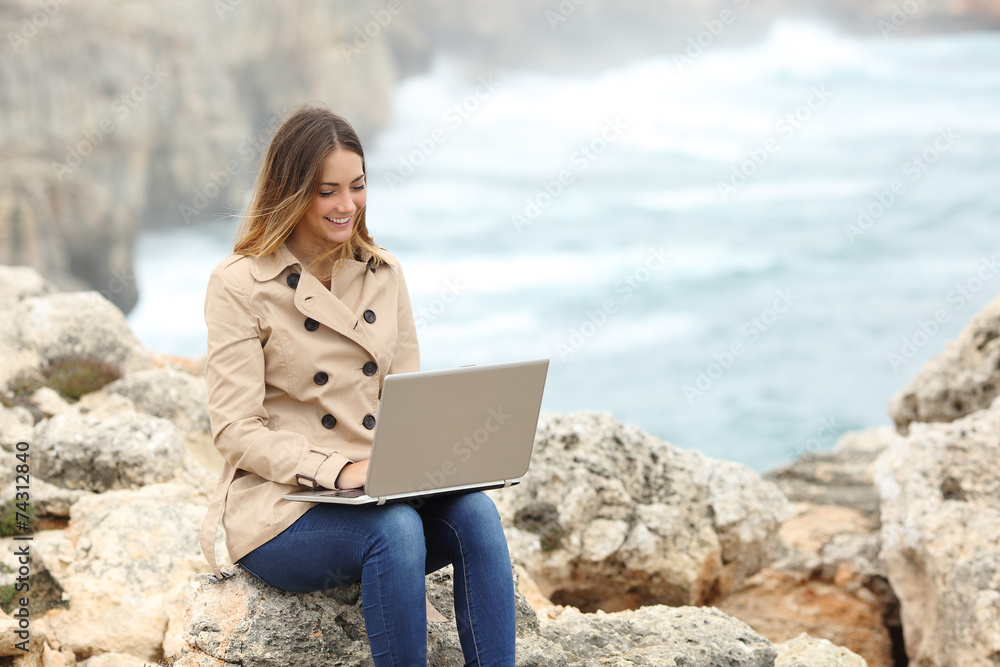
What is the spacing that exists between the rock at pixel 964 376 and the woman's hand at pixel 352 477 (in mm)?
3181

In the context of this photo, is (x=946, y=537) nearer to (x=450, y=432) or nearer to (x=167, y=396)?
(x=450, y=432)

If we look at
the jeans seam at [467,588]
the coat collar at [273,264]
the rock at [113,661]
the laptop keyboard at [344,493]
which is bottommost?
the rock at [113,661]

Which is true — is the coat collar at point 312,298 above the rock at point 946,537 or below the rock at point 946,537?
above

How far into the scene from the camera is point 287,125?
1820mm

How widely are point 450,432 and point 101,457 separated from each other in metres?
1.87

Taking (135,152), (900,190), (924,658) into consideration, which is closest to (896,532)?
(924,658)

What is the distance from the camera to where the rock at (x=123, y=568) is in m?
2.41

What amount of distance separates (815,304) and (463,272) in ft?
30.3

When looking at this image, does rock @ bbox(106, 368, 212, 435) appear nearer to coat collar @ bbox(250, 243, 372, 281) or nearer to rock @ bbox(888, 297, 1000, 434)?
coat collar @ bbox(250, 243, 372, 281)

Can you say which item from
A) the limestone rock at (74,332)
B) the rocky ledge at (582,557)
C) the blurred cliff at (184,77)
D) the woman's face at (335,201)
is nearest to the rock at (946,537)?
the rocky ledge at (582,557)

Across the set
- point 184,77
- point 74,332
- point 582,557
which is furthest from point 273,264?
point 184,77

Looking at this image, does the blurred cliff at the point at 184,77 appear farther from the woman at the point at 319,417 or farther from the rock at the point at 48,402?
the woman at the point at 319,417

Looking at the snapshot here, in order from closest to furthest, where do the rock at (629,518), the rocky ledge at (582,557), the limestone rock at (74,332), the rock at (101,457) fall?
the rocky ledge at (582,557), the rock at (629,518), the rock at (101,457), the limestone rock at (74,332)

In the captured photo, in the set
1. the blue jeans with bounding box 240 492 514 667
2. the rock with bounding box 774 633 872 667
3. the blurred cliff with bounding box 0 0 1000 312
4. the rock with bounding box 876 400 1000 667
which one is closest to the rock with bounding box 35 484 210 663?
the blue jeans with bounding box 240 492 514 667
